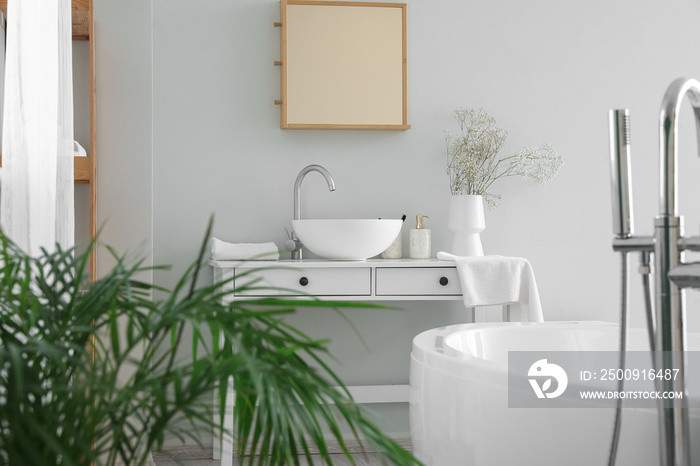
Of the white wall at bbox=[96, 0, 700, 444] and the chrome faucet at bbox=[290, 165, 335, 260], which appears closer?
the chrome faucet at bbox=[290, 165, 335, 260]

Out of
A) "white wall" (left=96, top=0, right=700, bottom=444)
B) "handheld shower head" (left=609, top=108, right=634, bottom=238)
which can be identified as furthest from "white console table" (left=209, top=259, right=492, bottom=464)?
"handheld shower head" (left=609, top=108, right=634, bottom=238)

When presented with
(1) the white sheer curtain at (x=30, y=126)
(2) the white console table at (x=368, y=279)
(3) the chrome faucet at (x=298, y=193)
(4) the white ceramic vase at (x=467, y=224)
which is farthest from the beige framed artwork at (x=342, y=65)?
(1) the white sheer curtain at (x=30, y=126)

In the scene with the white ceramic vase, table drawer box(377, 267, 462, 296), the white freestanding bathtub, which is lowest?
the white freestanding bathtub

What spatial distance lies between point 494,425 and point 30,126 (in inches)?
45.8

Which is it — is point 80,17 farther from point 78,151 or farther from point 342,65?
point 342,65

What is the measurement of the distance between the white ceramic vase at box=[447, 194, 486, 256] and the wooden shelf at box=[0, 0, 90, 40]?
5.52 ft

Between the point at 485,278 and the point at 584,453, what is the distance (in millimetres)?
A: 1395

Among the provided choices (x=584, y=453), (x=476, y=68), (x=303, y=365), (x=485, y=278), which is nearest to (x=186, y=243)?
(x=485, y=278)

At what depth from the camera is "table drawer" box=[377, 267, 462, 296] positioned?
113 inches

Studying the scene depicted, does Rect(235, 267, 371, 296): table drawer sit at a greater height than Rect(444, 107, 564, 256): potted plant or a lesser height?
lesser

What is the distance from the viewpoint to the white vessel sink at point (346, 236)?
2867 mm

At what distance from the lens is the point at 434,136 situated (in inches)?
133

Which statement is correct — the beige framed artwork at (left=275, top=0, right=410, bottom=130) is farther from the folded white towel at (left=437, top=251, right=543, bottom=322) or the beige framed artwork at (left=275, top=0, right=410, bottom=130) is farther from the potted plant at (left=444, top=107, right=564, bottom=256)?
the folded white towel at (left=437, top=251, right=543, bottom=322)

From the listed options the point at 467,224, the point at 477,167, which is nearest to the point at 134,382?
the point at 467,224
